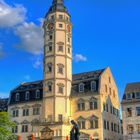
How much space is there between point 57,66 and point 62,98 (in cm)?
777

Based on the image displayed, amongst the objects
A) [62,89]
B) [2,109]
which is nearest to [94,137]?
[62,89]

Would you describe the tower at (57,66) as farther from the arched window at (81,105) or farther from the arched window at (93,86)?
the arched window at (93,86)

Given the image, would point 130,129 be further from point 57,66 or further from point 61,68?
point 57,66

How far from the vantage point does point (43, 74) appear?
8712 centimetres

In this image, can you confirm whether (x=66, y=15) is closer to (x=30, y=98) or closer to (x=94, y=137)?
(x=30, y=98)

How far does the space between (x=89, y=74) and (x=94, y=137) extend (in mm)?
16207

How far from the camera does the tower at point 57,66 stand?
268 ft

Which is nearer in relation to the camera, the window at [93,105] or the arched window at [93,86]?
the window at [93,105]

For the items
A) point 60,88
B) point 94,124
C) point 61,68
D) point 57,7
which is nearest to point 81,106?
point 94,124

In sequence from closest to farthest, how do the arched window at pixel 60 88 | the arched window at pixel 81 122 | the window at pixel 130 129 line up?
1. the window at pixel 130 129
2. the arched window at pixel 81 122
3. the arched window at pixel 60 88

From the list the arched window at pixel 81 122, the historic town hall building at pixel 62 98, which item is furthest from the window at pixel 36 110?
the arched window at pixel 81 122

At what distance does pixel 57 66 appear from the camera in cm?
8525

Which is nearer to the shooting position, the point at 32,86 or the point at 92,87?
the point at 92,87

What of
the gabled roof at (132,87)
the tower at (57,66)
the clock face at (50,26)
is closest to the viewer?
the gabled roof at (132,87)
